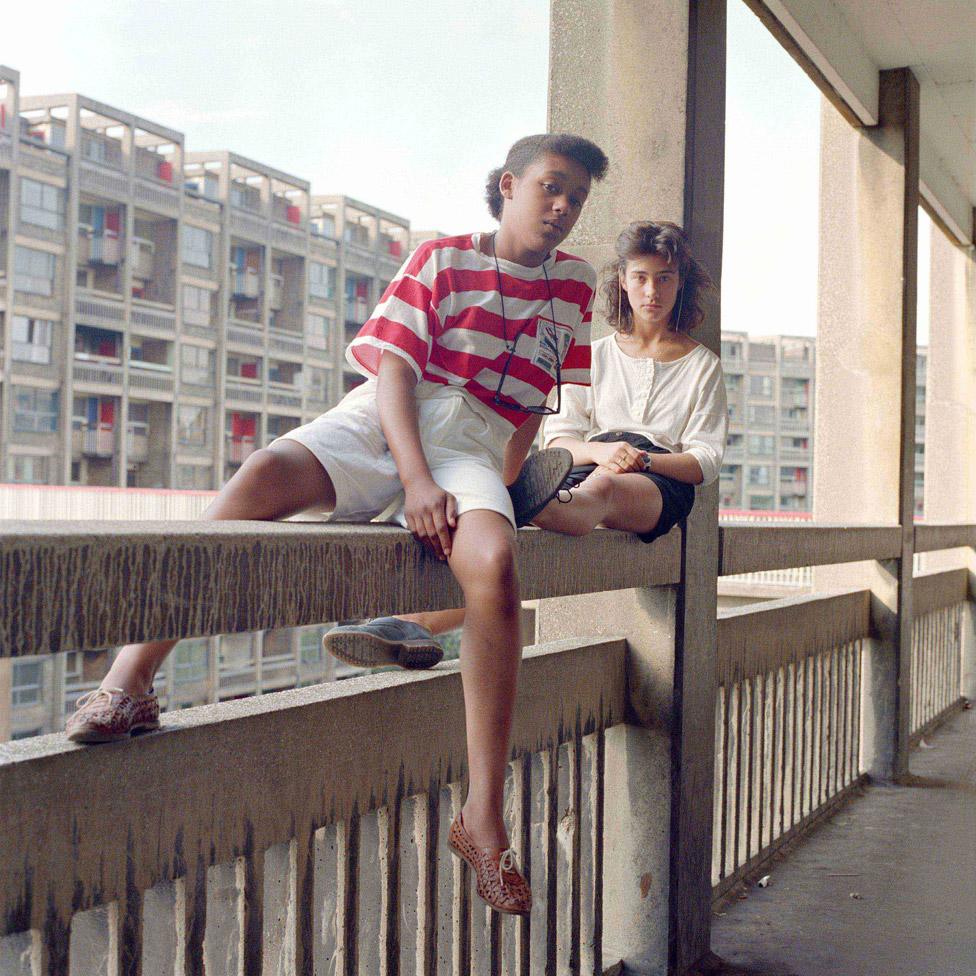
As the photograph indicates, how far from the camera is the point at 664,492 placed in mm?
2045

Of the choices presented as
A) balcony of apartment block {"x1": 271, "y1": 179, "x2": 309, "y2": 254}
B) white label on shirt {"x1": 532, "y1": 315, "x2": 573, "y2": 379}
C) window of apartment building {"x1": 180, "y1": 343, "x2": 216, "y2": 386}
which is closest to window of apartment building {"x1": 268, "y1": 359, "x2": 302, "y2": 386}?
window of apartment building {"x1": 180, "y1": 343, "x2": 216, "y2": 386}

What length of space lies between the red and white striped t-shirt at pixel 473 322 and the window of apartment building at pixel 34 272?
141ft

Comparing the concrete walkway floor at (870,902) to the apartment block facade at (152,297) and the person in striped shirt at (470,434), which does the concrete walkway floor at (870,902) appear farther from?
the apartment block facade at (152,297)

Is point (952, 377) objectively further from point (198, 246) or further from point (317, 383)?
point (317, 383)

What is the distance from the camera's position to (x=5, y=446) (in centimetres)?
4094

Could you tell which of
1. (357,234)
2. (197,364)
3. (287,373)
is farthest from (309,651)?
(357,234)

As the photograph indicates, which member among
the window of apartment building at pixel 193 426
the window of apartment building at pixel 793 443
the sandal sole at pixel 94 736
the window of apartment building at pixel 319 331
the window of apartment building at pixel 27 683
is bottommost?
the window of apartment building at pixel 27 683

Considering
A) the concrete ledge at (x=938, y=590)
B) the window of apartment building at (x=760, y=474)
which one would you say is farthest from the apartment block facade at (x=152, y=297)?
the concrete ledge at (x=938, y=590)

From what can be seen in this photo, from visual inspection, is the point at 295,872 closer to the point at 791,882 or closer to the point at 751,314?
the point at 791,882

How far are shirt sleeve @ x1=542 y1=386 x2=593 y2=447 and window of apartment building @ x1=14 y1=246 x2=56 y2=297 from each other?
140ft

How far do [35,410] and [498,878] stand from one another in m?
43.3

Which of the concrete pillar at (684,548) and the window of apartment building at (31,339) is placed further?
the window of apartment building at (31,339)

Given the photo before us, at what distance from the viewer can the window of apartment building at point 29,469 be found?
138ft

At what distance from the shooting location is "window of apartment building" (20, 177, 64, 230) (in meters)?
41.1
